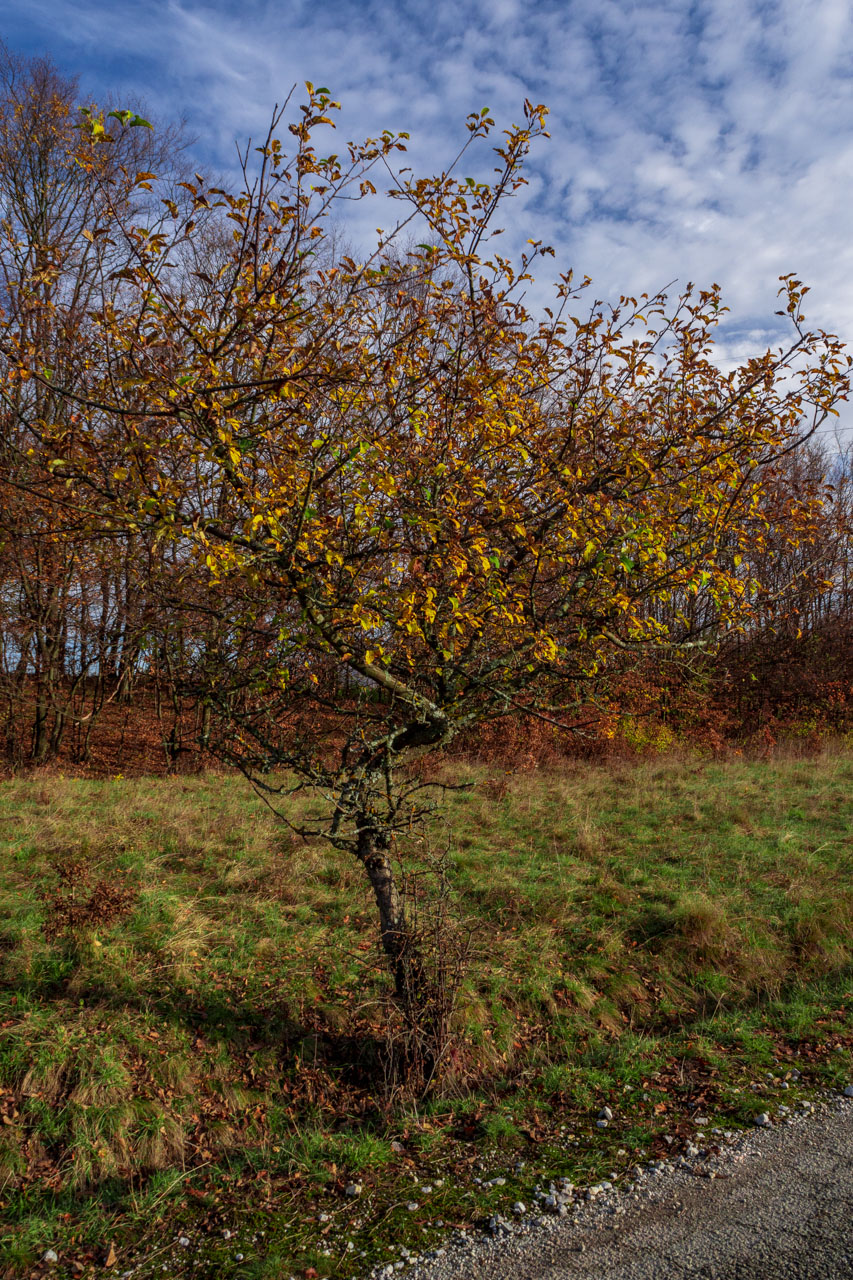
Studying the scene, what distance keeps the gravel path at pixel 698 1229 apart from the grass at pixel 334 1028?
0.86 ft

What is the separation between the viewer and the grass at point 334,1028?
4.05 m

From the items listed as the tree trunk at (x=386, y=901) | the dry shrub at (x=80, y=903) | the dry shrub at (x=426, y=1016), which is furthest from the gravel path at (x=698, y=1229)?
the dry shrub at (x=80, y=903)

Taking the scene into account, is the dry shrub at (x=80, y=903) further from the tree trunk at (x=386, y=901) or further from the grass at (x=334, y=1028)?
the tree trunk at (x=386, y=901)

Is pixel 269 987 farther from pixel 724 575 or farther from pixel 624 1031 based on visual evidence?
pixel 724 575

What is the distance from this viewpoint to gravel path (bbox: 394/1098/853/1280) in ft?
10.8

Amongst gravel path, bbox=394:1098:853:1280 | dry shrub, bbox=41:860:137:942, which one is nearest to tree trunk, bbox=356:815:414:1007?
gravel path, bbox=394:1098:853:1280

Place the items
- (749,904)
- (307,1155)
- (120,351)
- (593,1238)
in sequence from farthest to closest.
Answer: (749,904)
(307,1155)
(120,351)
(593,1238)

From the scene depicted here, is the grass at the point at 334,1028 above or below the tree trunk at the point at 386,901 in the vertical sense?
below

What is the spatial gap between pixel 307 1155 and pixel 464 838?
5.45 m

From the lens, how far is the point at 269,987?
596cm

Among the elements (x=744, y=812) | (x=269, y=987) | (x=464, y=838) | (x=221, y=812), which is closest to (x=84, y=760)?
(x=221, y=812)

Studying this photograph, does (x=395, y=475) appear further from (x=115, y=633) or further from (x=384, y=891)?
(x=115, y=633)

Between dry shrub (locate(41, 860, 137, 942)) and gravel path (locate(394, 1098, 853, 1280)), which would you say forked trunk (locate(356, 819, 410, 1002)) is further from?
dry shrub (locate(41, 860, 137, 942))

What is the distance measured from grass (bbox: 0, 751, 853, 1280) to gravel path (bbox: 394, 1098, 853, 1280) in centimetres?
26
